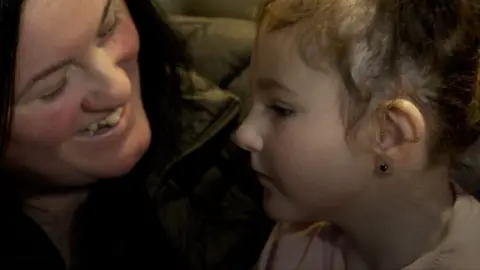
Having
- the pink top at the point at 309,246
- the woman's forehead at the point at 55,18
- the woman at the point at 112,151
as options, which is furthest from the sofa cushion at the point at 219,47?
the woman's forehead at the point at 55,18

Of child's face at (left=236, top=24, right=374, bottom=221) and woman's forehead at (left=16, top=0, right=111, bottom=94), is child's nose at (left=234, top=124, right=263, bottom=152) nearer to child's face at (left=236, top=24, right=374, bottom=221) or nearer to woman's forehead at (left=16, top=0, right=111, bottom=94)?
child's face at (left=236, top=24, right=374, bottom=221)

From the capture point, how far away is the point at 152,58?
102 centimetres

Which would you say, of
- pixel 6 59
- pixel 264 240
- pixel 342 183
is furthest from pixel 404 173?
pixel 6 59

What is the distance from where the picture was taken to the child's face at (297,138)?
0.82 m

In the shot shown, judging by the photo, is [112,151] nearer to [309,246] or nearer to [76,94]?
[76,94]

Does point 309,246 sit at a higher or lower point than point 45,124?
lower

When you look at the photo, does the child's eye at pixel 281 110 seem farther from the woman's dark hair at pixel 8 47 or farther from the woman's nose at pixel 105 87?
the woman's dark hair at pixel 8 47

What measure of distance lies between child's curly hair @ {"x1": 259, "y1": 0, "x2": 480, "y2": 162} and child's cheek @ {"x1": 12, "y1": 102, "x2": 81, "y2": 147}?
0.22 meters

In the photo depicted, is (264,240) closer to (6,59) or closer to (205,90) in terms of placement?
(205,90)

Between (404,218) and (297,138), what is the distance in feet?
0.49

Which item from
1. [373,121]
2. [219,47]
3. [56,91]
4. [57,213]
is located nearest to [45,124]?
[56,91]

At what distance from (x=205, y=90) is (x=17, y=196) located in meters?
0.29

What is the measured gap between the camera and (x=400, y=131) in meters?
0.81

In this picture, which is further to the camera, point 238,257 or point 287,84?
point 238,257
